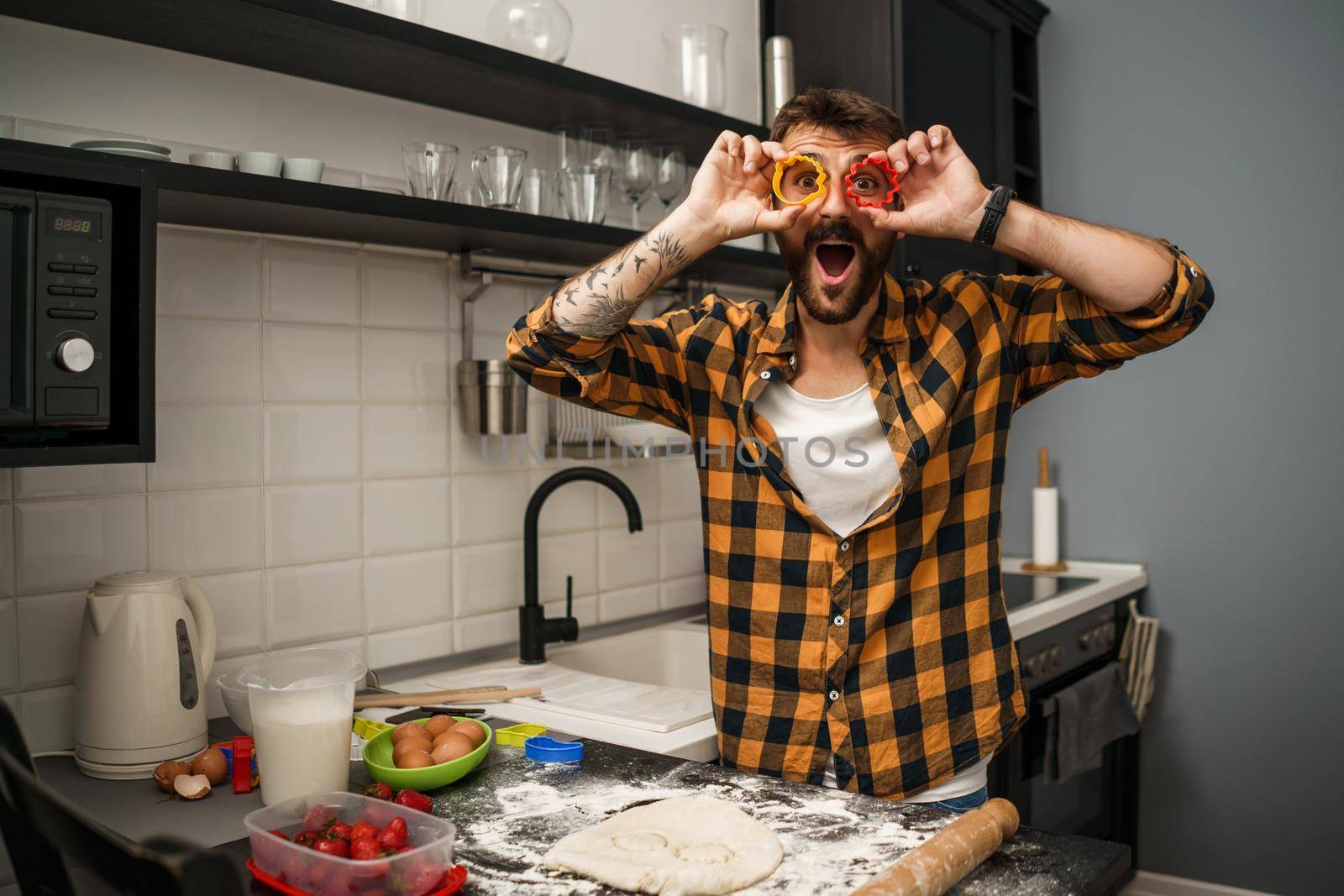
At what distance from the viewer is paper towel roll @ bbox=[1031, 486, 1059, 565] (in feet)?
9.55

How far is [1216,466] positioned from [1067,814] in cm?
102

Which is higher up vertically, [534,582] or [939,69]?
[939,69]

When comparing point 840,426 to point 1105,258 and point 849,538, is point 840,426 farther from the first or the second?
point 1105,258

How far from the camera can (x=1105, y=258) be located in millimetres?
1304

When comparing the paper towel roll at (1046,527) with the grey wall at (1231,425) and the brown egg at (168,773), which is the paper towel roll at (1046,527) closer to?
the grey wall at (1231,425)

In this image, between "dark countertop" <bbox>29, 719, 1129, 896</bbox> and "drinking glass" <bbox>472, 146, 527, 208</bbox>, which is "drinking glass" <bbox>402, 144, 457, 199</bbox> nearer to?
"drinking glass" <bbox>472, 146, 527, 208</bbox>

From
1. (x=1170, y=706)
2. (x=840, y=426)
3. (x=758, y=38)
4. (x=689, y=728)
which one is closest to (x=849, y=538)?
(x=840, y=426)

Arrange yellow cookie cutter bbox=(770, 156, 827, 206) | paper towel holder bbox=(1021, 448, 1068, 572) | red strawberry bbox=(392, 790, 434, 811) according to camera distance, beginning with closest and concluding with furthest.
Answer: red strawberry bbox=(392, 790, 434, 811) → yellow cookie cutter bbox=(770, 156, 827, 206) → paper towel holder bbox=(1021, 448, 1068, 572)

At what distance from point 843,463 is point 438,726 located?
65 centimetres

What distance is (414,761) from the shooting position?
1188mm

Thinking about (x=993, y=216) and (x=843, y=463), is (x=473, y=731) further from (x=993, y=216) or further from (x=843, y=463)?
(x=993, y=216)

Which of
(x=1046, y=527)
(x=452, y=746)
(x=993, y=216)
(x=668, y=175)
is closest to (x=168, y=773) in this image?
(x=452, y=746)

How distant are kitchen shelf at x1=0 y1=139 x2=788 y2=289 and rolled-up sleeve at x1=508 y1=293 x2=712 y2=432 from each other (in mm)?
209

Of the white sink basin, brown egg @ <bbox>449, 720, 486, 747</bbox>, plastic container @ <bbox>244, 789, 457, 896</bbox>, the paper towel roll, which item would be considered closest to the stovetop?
the paper towel roll
